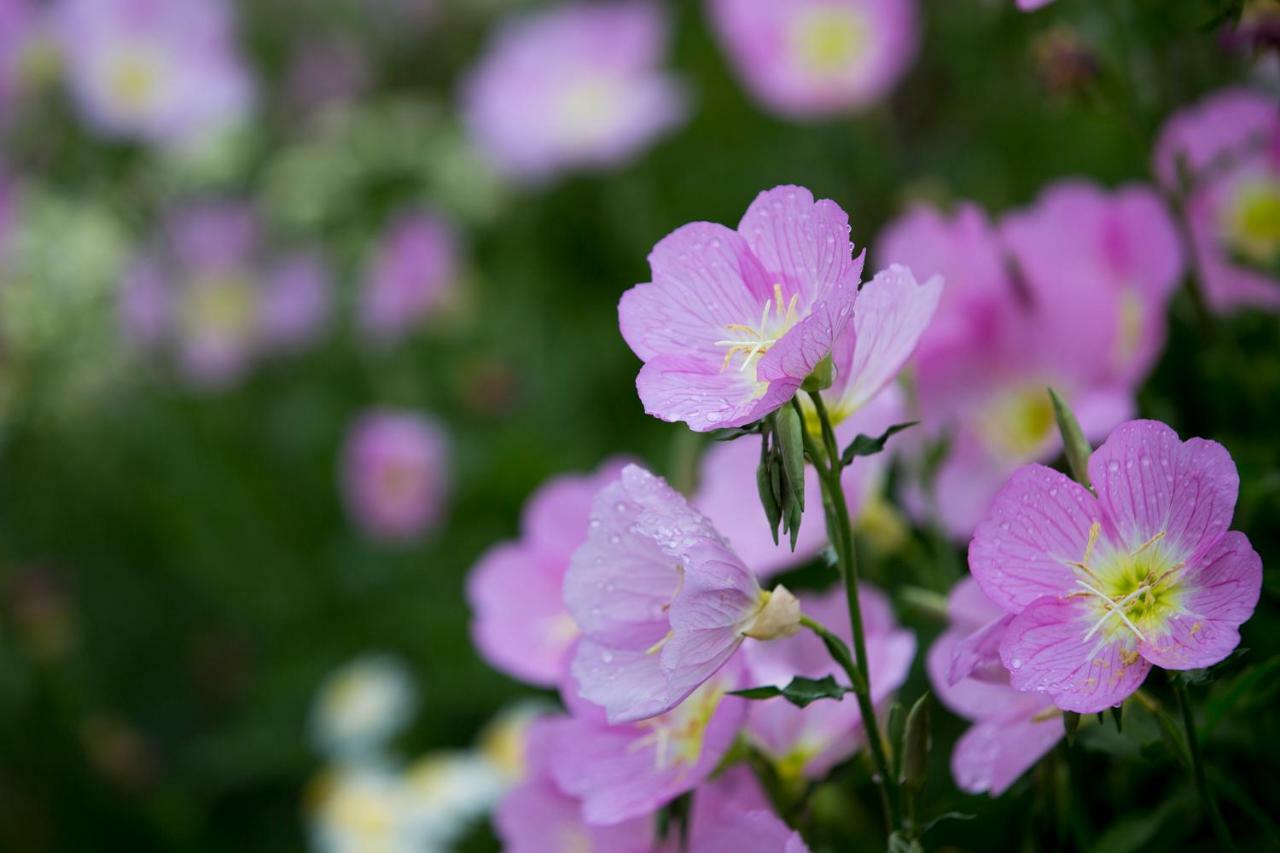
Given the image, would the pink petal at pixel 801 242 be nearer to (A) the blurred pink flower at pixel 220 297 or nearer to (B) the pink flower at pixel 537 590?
(B) the pink flower at pixel 537 590

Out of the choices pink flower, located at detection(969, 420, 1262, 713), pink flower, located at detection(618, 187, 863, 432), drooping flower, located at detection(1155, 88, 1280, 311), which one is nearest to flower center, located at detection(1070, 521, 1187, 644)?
pink flower, located at detection(969, 420, 1262, 713)

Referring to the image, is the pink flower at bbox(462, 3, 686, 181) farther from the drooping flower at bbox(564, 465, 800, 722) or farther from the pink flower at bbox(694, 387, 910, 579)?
the drooping flower at bbox(564, 465, 800, 722)

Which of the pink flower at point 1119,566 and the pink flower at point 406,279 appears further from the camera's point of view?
the pink flower at point 406,279

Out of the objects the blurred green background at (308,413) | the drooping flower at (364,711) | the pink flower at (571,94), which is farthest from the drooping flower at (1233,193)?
the pink flower at (571,94)

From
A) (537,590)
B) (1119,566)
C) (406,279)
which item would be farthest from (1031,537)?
(406,279)

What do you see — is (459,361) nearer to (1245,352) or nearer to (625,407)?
(625,407)

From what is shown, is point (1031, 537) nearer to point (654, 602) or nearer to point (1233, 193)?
point (654, 602)
